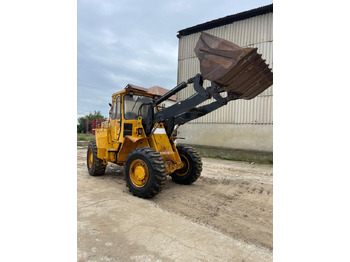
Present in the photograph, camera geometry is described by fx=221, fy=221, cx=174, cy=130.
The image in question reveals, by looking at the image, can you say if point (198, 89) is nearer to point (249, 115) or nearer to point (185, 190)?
point (185, 190)

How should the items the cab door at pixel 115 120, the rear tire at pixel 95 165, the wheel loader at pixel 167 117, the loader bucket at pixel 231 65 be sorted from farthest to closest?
the rear tire at pixel 95 165 → the cab door at pixel 115 120 → the wheel loader at pixel 167 117 → the loader bucket at pixel 231 65

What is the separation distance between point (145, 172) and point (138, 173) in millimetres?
213

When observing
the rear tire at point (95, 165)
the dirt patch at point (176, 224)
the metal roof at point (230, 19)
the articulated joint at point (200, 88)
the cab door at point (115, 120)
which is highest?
the metal roof at point (230, 19)

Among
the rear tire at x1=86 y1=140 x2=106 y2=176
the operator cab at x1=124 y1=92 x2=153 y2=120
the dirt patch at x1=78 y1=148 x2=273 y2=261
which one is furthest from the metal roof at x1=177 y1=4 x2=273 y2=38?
the rear tire at x1=86 y1=140 x2=106 y2=176

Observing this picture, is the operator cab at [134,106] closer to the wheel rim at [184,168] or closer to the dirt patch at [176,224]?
the wheel rim at [184,168]

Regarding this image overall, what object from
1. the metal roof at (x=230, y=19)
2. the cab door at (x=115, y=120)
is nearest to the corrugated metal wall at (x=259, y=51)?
the metal roof at (x=230, y=19)

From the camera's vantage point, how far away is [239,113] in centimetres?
1145

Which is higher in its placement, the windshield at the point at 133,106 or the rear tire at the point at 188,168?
the windshield at the point at 133,106

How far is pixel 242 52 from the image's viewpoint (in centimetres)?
365

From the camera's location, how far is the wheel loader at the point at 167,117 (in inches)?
153

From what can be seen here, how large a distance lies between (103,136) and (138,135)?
167cm

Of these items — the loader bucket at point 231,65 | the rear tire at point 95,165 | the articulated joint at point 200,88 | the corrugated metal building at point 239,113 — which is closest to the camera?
the loader bucket at point 231,65

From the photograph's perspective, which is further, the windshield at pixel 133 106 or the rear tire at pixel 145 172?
the windshield at pixel 133 106

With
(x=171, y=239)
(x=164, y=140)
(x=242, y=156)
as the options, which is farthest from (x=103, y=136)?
(x=242, y=156)
